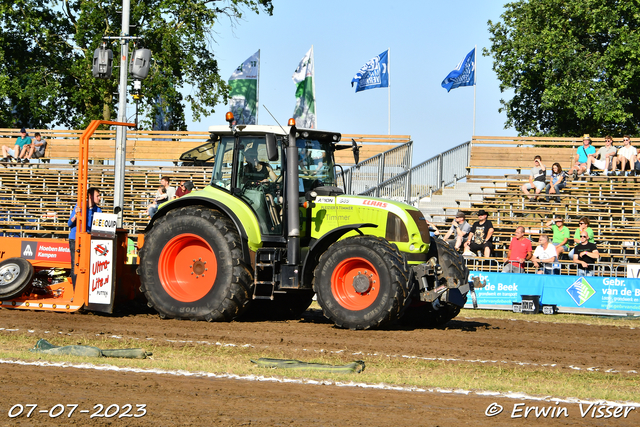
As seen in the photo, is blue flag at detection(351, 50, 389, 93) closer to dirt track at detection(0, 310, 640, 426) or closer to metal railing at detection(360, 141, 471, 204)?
metal railing at detection(360, 141, 471, 204)

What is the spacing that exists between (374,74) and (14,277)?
1805cm

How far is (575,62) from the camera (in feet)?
105

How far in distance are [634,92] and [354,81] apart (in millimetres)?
13209

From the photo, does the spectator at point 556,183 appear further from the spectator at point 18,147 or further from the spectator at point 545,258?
the spectator at point 18,147

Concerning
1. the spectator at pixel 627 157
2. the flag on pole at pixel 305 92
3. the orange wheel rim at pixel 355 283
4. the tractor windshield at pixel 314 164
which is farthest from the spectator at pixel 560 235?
the flag on pole at pixel 305 92

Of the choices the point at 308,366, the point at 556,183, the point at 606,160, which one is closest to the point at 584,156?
the point at 606,160

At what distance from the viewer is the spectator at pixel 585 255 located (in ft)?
51.0

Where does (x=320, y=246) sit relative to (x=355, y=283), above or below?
above

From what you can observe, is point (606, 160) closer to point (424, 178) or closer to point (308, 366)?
point (424, 178)

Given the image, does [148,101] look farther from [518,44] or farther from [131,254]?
[131,254]

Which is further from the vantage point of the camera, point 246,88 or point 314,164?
point 246,88

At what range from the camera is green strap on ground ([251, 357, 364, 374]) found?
6.65 m

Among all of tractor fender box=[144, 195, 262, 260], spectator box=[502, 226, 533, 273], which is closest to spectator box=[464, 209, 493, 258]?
spectator box=[502, 226, 533, 273]

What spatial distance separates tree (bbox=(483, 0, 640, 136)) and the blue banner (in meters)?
19.0
